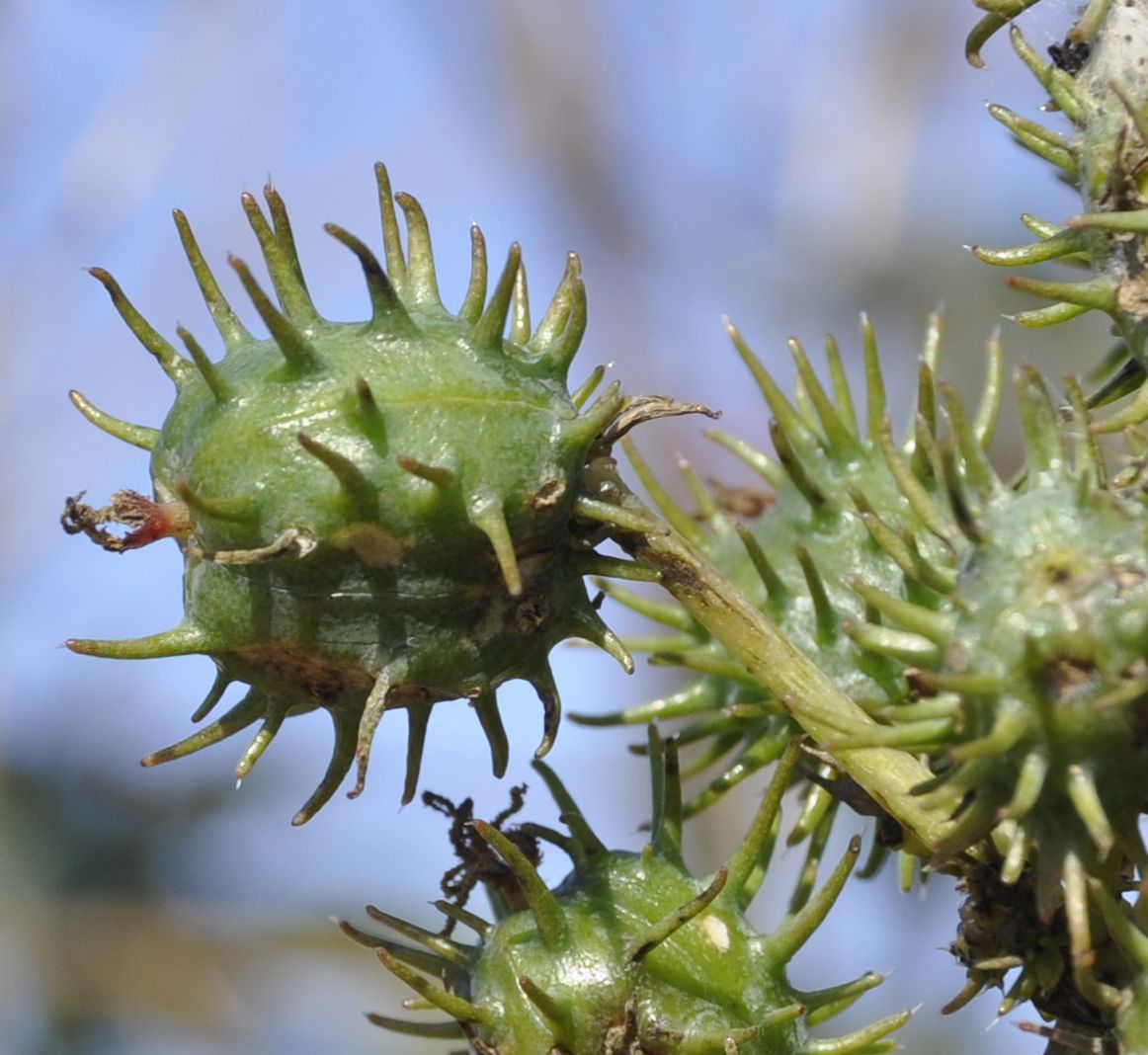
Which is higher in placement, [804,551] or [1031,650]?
[804,551]

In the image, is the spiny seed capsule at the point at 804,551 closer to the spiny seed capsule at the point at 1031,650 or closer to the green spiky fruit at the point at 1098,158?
the green spiky fruit at the point at 1098,158

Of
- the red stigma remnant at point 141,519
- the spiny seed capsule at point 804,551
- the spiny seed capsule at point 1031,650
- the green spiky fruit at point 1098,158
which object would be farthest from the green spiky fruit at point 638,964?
the green spiky fruit at point 1098,158

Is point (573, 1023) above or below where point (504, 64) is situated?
below

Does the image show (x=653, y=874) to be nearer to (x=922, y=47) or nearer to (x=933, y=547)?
(x=933, y=547)

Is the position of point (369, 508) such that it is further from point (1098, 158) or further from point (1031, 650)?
point (1098, 158)

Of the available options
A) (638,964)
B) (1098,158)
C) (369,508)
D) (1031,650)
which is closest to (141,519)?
(369,508)

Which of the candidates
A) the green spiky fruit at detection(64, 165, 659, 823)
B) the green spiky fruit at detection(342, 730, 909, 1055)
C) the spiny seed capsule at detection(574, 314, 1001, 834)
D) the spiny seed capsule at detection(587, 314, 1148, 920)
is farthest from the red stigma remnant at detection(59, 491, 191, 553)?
the spiny seed capsule at detection(587, 314, 1148, 920)

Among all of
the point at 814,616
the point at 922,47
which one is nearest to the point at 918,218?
the point at 922,47
